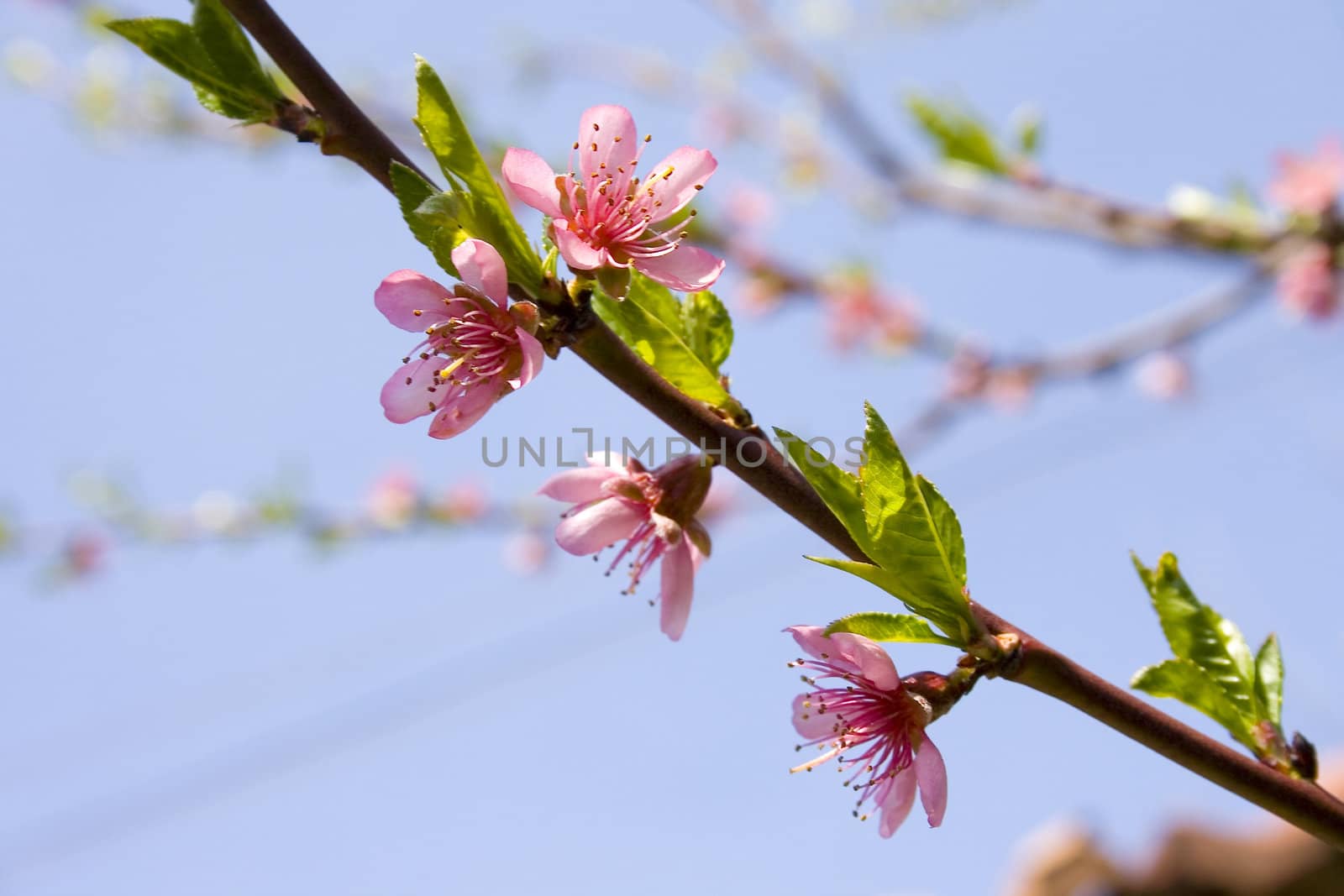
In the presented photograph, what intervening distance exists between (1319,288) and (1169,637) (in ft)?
12.0

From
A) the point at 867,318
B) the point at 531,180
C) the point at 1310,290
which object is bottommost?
the point at 531,180

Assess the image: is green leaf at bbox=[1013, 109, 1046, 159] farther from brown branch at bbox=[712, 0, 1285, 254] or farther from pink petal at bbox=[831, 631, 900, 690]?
pink petal at bbox=[831, 631, 900, 690]

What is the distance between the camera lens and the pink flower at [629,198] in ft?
3.61

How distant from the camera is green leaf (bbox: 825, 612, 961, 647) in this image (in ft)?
3.02

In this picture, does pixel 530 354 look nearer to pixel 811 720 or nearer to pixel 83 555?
pixel 811 720

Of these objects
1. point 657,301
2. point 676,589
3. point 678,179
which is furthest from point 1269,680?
point 678,179

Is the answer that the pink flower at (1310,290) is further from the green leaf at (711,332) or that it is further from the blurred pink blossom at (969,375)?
the green leaf at (711,332)

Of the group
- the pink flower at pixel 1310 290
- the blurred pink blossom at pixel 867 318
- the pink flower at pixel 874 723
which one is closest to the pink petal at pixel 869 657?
the pink flower at pixel 874 723

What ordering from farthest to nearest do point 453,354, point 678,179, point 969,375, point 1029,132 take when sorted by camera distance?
1. point 969,375
2. point 1029,132
3. point 678,179
4. point 453,354

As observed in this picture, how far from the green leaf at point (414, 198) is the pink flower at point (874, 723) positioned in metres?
0.48

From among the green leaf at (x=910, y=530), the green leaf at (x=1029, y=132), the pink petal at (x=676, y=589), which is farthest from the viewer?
the green leaf at (x=1029, y=132)

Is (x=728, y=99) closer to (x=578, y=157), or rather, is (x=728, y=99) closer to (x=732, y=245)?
(x=732, y=245)

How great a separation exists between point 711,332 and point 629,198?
0.25 metres

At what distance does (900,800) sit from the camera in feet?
3.54
